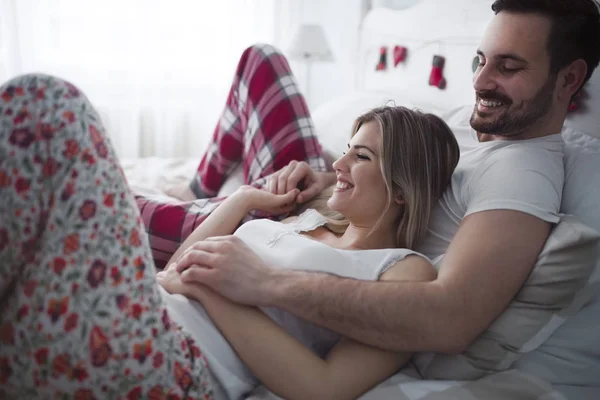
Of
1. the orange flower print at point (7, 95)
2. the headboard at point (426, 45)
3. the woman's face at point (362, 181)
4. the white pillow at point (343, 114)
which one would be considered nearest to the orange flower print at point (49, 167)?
the orange flower print at point (7, 95)

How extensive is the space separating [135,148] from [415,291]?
2804 millimetres

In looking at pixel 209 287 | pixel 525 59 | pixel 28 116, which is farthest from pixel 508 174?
pixel 28 116

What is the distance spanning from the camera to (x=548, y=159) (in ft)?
3.49

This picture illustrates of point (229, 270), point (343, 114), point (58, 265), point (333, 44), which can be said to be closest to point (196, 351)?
point (229, 270)

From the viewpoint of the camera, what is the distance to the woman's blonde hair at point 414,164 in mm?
1133

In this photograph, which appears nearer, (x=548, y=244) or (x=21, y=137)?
(x=21, y=137)

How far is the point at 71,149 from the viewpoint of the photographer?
742mm

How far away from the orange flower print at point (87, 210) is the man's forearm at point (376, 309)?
13.7 inches

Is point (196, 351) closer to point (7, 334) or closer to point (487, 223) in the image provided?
point (7, 334)

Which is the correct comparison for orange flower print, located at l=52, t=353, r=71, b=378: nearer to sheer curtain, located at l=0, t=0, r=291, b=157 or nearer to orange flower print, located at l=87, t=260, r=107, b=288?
orange flower print, located at l=87, t=260, r=107, b=288

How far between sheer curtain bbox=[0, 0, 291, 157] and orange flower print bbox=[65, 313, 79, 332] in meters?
2.66

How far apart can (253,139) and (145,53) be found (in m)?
1.93

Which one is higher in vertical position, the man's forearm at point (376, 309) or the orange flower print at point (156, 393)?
the man's forearm at point (376, 309)

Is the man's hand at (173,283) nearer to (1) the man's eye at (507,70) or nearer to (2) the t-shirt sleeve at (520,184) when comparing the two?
(2) the t-shirt sleeve at (520,184)
